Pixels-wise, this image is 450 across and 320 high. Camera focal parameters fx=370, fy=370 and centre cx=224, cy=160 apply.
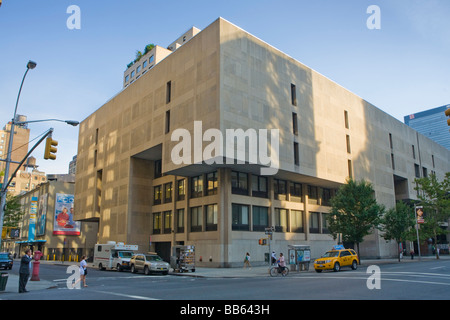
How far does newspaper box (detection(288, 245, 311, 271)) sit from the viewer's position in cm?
3192

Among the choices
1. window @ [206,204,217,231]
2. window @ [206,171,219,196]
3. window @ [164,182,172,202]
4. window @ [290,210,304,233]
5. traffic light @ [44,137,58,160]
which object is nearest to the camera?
traffic light @ [44,137,58,160]

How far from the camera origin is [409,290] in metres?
15.0

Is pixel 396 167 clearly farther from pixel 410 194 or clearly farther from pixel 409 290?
pixel 409 290

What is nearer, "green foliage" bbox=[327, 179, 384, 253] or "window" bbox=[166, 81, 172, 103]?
"green foliage" bbox=[327, 179, 384, 253]

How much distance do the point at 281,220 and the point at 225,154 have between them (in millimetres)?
15203

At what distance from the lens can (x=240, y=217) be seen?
138 ft

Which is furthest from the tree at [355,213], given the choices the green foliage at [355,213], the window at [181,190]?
the window at [181,190]

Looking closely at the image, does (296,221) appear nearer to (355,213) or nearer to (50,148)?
(355,213)

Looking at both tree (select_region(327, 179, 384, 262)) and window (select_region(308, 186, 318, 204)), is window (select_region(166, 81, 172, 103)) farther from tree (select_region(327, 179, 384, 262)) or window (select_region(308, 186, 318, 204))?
tree (select_region(327, 179, 384, 262))

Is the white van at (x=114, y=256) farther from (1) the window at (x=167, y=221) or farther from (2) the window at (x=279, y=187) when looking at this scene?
(2) the window at (x=279, y=187)

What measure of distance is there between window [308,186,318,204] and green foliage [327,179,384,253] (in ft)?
36.5

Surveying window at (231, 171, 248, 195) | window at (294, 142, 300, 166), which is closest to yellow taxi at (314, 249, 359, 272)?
window at (231, 171, 248, 195)

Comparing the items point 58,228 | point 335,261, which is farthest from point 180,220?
point 58,228

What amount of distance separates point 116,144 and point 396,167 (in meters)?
49.8
